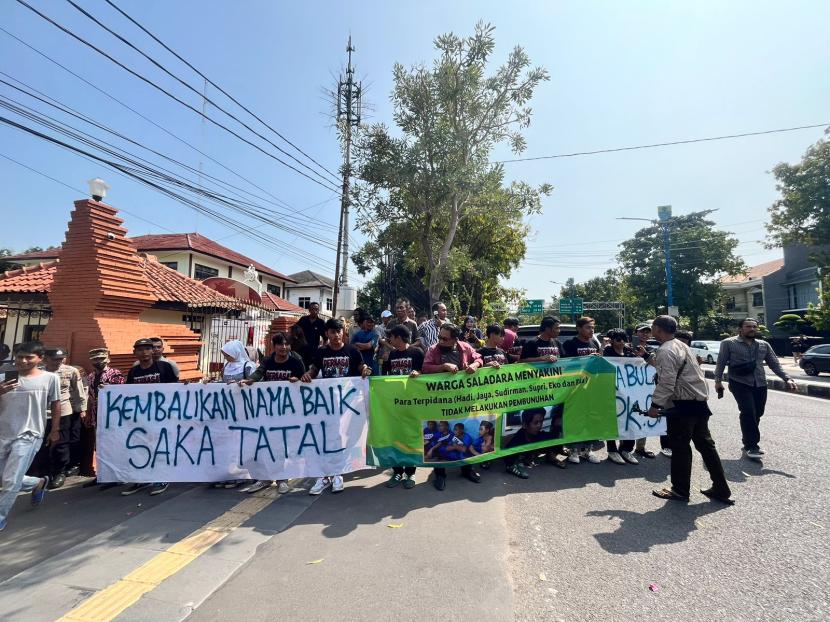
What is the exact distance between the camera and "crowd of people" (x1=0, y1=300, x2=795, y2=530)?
3861 mm

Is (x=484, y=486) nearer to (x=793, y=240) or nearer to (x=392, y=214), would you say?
(x=392, y=214)

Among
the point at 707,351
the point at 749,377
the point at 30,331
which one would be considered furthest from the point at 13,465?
the point at 707,351

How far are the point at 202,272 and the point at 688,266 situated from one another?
138 ft

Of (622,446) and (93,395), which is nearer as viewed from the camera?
(93,395)

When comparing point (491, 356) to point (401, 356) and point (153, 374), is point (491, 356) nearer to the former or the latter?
point (401, 356)

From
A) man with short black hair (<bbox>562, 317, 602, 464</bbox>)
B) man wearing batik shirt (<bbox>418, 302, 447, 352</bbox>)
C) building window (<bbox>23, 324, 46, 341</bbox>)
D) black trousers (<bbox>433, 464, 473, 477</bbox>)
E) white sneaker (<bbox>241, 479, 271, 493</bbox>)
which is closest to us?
white sneaker (<bbox>241, 479, 271, 493</bbox>)

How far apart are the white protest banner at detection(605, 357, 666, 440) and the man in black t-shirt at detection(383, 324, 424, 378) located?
2.66 m

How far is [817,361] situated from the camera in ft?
53.5

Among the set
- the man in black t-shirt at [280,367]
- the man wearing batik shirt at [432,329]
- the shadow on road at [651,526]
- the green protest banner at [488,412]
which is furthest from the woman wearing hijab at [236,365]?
the shadow on road at [651,526]

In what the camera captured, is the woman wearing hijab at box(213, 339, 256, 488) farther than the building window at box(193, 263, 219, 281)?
No

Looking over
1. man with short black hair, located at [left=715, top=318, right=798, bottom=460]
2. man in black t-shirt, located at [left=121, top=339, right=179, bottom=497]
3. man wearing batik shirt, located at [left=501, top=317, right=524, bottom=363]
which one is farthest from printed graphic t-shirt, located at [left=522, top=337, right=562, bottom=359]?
man in black t-shirt, located at [left=121, top=339, right=179, bottom=497]

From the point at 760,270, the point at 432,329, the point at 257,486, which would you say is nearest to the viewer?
the point at 257,486

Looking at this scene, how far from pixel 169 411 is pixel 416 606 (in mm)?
3511

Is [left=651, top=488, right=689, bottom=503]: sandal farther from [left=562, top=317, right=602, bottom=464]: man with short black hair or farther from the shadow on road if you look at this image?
[left=562, top=317, right=602, bottom=464]: man with short black hair
